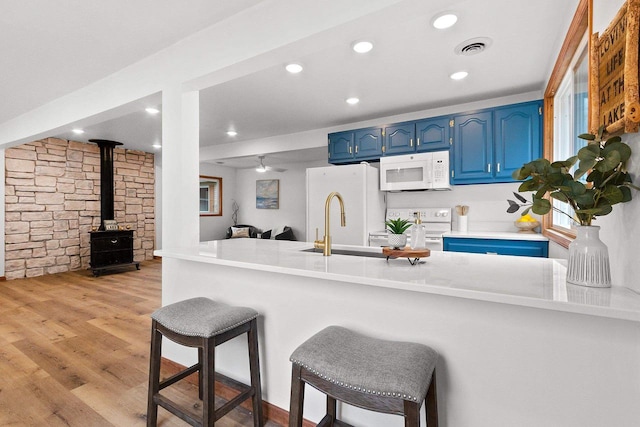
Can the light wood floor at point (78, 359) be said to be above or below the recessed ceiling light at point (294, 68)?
below

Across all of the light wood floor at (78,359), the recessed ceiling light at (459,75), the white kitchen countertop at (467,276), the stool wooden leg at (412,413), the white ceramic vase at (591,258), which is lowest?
the light wood floor at (78,359)

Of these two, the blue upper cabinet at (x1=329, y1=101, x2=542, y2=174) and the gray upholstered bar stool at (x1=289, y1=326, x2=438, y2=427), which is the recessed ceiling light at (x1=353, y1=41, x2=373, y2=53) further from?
the gray upholstered bar stool at (x1=289, y1=326, x2=438, y2=427)

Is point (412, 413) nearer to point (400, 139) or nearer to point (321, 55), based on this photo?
point (321, 55)

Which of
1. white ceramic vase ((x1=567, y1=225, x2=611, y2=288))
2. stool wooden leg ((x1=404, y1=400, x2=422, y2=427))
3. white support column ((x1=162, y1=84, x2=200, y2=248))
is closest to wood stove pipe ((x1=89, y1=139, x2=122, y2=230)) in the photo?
white support column ((x1=162, y1=84, x2=200, y2=248))

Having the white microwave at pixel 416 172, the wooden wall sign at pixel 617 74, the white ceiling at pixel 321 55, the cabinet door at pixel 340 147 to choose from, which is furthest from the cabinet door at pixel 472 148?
the wooden wall sign at pixel 617 74

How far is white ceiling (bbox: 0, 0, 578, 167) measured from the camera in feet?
6.09

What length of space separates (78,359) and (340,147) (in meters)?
3.45

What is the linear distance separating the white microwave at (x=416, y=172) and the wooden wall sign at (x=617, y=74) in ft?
7.60

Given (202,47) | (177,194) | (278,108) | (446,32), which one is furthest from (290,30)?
(278,108)

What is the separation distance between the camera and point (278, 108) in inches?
147

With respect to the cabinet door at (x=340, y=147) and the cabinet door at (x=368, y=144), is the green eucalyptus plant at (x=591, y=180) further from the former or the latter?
the cabinet door at (x=340, y=147)

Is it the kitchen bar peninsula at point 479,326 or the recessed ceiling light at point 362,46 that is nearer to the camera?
the kitchen bar peninsula at point 479,326

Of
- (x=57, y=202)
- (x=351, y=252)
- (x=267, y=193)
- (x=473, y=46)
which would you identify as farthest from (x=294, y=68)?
(x=57, y=202)

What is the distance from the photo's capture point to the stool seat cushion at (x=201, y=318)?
4.83ft
